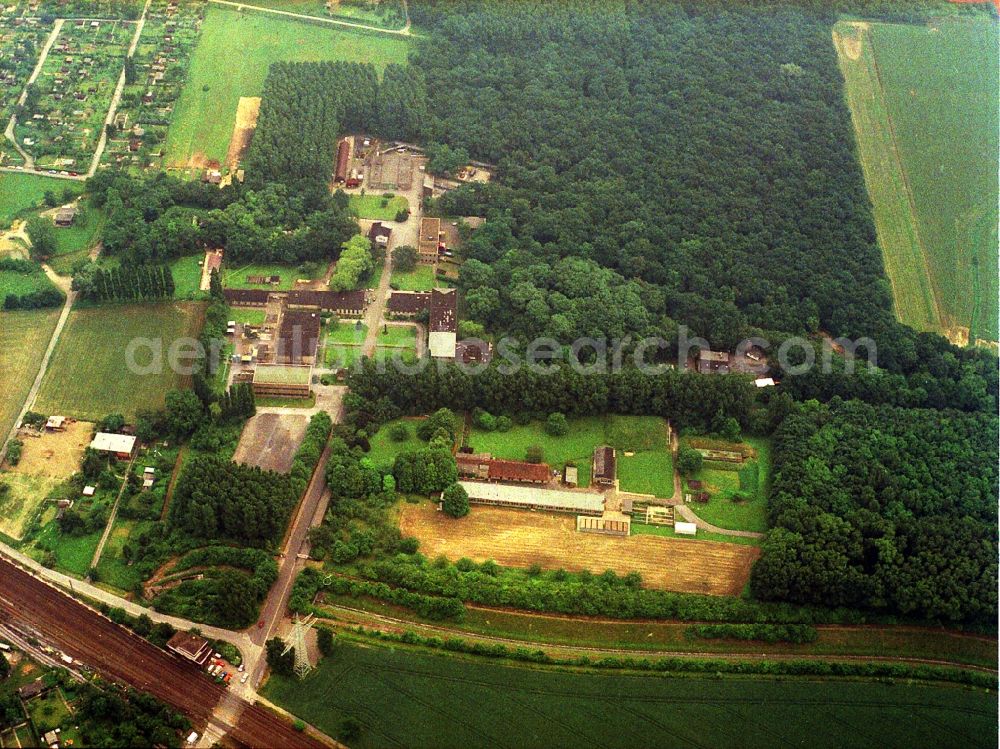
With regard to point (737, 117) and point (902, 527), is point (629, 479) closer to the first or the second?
point (902, 527)

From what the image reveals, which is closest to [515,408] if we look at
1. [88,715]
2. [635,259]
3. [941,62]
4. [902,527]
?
[635,259]

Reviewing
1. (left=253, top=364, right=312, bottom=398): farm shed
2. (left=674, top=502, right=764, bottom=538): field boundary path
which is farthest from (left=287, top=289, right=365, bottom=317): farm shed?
(left=674, top=502, right=764, bottom=538): field boundary path

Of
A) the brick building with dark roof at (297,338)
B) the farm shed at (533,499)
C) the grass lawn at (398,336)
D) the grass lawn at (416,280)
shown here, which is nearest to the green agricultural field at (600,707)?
the farm shed at (533,499)

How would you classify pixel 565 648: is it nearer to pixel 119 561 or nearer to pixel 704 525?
pixel 704 525

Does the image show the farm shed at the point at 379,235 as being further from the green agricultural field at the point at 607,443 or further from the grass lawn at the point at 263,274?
the green agricultural field at the point at 607,443

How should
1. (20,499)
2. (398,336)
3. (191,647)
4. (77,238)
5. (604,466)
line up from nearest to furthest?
(191,647)
(20,499)
(604,466)
(398,336)
(77,238)

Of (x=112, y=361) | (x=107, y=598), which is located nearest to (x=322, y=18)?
(x=112, y=361)
